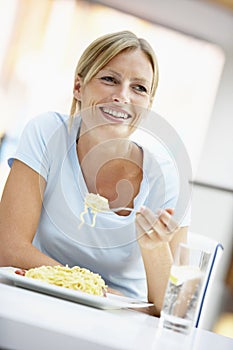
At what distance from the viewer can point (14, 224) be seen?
1.65m

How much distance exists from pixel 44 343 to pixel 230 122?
289 centimetres

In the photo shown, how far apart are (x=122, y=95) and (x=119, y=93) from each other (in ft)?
0.04

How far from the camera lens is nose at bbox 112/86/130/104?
189 cm

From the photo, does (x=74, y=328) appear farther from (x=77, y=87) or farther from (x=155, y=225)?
(x=77, y=87)

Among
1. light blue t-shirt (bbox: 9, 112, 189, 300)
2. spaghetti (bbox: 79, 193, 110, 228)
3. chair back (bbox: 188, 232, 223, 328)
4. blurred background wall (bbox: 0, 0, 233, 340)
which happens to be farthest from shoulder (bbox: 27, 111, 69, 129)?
blurred background wall (bbox: 0, 0, 233, 340)

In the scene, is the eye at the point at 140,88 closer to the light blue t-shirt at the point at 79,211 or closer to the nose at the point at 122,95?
the nose at the point at 122,95

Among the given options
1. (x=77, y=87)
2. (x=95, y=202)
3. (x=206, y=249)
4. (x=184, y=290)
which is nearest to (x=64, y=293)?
(x=184, y=290)

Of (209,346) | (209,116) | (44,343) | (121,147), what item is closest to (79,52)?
(209,116)

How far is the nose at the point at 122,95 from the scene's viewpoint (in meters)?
1.89

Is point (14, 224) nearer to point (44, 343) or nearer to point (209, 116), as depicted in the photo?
point (44, 343)

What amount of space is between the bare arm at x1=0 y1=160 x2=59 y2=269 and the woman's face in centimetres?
23

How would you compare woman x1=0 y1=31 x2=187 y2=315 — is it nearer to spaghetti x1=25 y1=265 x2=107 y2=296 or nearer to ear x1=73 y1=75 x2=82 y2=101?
ear x1=73 y1=75 x2=82 y2=101

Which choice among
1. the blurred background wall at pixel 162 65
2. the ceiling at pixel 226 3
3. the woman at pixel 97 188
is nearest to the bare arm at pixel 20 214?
the woman at pixel 97 188

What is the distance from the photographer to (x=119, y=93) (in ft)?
6.26
